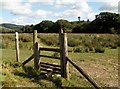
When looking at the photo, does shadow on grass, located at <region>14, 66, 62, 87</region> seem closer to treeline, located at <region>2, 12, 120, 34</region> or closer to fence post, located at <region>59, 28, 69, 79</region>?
fence post, located at <region>59, 28, 69, 79</region>

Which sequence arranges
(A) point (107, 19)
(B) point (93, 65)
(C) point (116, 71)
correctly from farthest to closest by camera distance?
1. (A) point (107, 19)
2. (B) point (93, 65)
3. (C) point (116, 71)

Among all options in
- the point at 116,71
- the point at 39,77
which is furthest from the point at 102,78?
the point at 39,77

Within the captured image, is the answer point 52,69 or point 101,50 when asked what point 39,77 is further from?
point 101,50

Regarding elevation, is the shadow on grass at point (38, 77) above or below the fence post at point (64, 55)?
below

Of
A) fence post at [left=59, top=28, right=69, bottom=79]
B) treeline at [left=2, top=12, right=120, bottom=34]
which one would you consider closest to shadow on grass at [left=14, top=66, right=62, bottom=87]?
fence post at [left=59, top=28, right=69, bottom=79]

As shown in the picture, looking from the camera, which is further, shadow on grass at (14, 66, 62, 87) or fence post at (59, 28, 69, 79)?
fence post at (59, 28, 69, 79)

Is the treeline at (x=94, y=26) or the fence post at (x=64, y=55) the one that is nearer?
the fence post at (x=64, y=55)

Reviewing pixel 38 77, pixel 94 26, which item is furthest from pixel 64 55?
pixel 94 26

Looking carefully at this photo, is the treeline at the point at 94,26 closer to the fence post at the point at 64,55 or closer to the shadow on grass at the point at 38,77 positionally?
the shadow on grass at the point at 38,77

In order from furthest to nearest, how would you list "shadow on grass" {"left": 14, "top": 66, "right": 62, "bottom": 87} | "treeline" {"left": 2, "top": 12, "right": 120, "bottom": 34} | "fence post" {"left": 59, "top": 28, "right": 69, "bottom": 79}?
"treeline" {"left": 2, "top": 12, "right": 120, "bottom": 34}
"fence post" {"left": 59, "top": 28, "right": 69, "bottom": 79}
"shadow on grass" {"left": 14, "top": 66, "right": 62, "bottom": 87}

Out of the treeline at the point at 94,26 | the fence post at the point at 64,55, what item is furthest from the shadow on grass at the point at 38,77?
the treeline at the point at 94,26

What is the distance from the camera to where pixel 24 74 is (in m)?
10.7

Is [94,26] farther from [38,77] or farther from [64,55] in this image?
[38,77]

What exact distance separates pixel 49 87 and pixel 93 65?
6.05 meters
